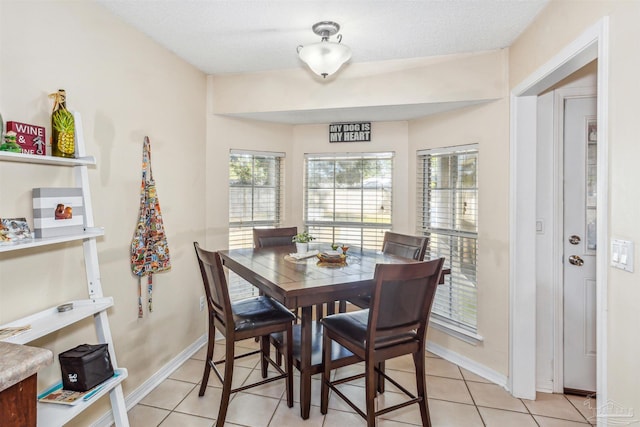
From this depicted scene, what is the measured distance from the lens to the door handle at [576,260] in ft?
7.98

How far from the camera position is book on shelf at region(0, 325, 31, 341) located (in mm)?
1364

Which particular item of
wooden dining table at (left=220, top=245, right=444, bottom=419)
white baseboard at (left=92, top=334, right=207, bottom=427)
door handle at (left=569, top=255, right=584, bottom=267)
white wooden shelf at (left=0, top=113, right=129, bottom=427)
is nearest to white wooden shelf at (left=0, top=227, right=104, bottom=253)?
white wooden shelf at (left=0, top=113, right=129, bottom=427)

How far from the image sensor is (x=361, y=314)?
2.25 m

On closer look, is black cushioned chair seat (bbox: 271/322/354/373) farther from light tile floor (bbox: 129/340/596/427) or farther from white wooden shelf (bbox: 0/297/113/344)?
white wooden shelf (bbox: 0/297/113/344)

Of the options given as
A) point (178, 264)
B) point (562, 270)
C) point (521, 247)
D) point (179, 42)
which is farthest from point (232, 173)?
point (562, 270)

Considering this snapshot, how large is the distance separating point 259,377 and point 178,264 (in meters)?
1.12

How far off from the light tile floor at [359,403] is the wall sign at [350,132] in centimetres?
225

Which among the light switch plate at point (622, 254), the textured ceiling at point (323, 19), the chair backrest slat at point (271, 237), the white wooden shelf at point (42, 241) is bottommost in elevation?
the chair backrest slat at point (271, 237)

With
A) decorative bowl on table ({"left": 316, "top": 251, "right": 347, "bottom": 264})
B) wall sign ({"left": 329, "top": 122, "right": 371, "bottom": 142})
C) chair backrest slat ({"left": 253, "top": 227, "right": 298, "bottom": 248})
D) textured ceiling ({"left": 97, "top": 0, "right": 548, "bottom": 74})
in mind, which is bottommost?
decorative bowl on table ({"left": 316, "top": 251, "right": 347, "bottom": 264})

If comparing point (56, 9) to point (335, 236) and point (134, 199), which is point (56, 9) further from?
point (335, 236)

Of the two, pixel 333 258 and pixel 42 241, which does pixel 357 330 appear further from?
pixel 42 241

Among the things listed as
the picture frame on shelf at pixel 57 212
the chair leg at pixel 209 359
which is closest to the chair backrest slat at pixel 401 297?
the chair leg at pixel 209 359

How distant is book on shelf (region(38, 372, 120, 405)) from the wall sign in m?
2.88

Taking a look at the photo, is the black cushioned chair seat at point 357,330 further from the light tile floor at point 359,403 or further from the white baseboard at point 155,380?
the white baseboard at point 155,380
